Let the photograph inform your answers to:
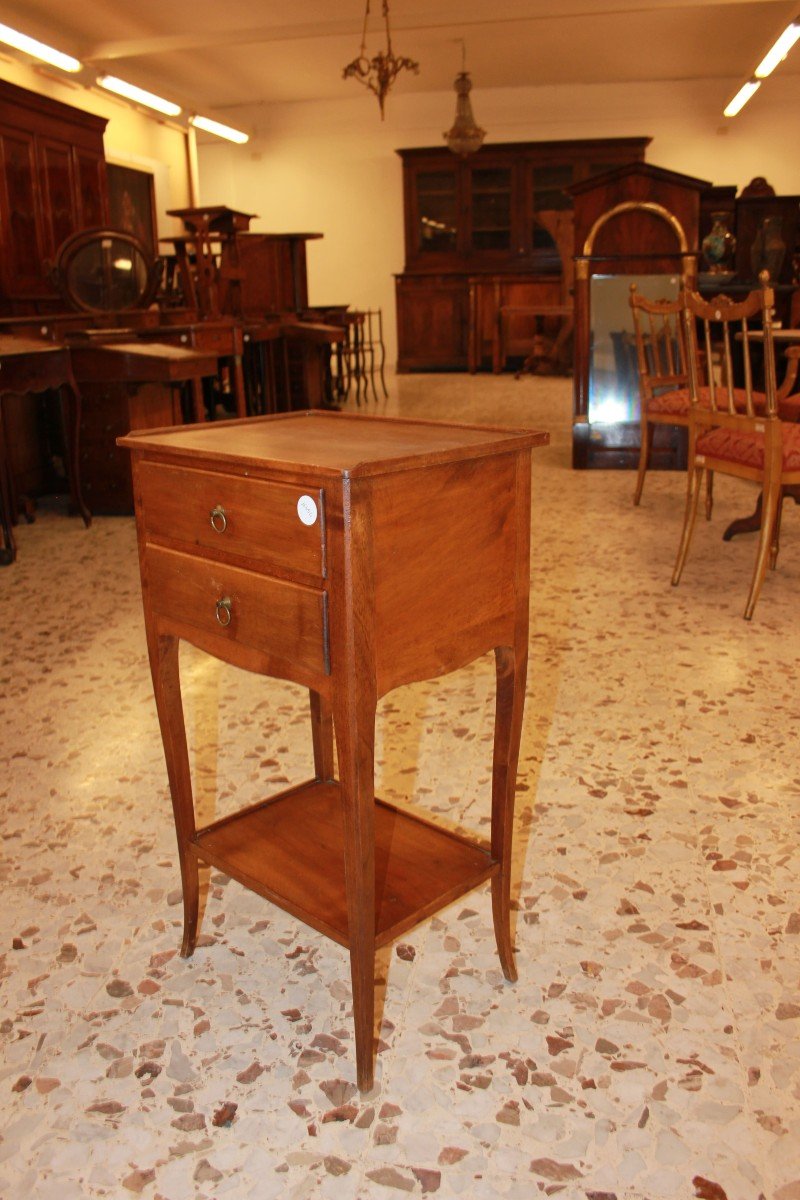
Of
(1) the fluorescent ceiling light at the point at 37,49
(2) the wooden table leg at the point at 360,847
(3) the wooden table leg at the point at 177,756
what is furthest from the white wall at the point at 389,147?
(2) the wooden table leg at the point at 360,847

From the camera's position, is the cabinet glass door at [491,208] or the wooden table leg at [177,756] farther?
the cabinet glass door at [491,208]

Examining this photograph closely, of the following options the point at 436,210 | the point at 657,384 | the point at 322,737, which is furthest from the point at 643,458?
the point at 436,210

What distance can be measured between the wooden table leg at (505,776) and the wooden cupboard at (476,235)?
11189mm

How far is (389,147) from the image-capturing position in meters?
13.1

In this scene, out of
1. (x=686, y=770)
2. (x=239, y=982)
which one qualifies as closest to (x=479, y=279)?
(x=686, y=770)

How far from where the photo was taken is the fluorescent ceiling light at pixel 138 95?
956cm

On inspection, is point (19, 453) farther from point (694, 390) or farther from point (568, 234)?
point (568, 234)

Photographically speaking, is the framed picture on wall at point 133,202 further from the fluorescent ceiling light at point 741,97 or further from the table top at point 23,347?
the fluorescent ceiling light at point 741,97

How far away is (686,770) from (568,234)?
996 centimetres

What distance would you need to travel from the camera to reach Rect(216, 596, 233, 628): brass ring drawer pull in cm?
127

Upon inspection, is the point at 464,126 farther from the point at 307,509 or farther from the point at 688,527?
the point at 307,509

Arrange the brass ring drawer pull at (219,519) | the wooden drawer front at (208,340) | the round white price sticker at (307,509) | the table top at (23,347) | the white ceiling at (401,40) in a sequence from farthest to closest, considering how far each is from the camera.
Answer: the white ceiling at (401,40) → the wooden drawer front at (208,340) → the table top at (23,347) → the brass ring drawer pull at (219,519) → the round white price sticker at (307,509)

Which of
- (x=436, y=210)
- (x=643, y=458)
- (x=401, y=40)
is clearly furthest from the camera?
(x=436, y=210)

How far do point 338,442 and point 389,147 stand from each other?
13.2 metres
